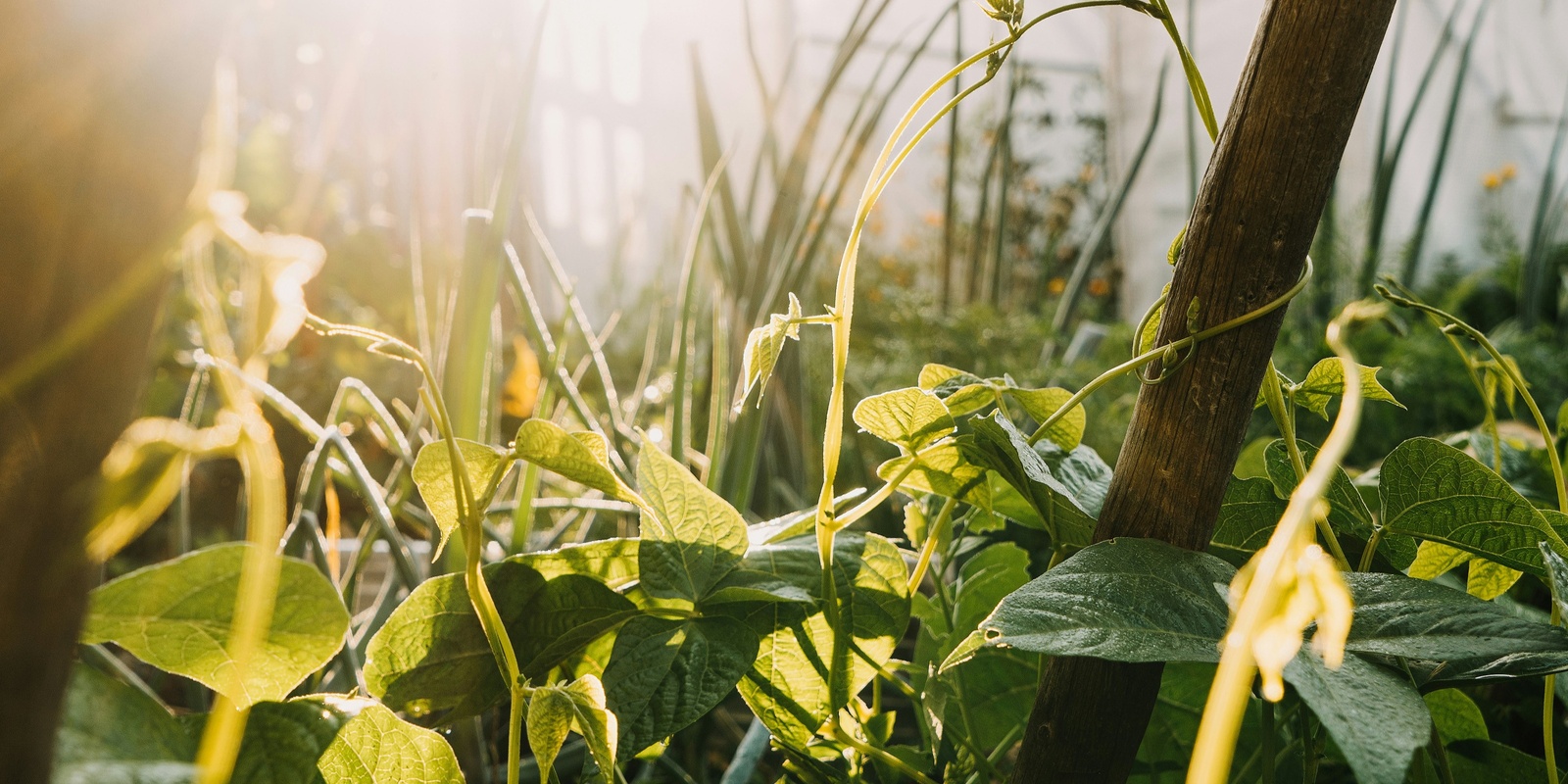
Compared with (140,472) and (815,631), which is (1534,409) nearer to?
(815,631)

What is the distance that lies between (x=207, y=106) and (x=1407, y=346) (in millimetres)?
1473

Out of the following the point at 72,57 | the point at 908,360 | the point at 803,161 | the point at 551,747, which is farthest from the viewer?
the point at 908,360

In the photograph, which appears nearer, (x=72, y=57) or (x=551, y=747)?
(x=72, y=57)

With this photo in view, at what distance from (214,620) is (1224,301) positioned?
0.89 ft

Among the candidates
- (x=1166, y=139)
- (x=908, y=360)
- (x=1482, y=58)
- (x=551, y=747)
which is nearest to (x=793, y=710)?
(x=551, y=747)

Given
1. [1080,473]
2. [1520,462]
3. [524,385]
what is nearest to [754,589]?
[1080,473]

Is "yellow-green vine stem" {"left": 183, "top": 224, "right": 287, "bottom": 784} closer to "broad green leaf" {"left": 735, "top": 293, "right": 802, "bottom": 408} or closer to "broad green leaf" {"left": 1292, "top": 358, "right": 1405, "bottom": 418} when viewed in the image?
"broad green leaf" {"left": 735, "top": 293, "right": 802, "bottom": 408}

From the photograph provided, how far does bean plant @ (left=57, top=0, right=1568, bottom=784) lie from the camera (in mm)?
146

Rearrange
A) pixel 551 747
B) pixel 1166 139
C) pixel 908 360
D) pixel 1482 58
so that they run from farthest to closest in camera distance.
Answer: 1. pixel 1166 139
2. pixel 1482 58
3. pixel 908 360
4. pixel 551 747

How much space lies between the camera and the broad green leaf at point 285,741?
189 millimetres

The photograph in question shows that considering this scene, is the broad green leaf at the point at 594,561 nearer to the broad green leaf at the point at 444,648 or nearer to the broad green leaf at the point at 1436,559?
the broad green leaf at the point at 444,648

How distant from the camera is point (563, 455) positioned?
0.83ft

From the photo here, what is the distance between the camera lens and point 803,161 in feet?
2.04

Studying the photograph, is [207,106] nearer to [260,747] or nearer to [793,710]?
[260,747]
